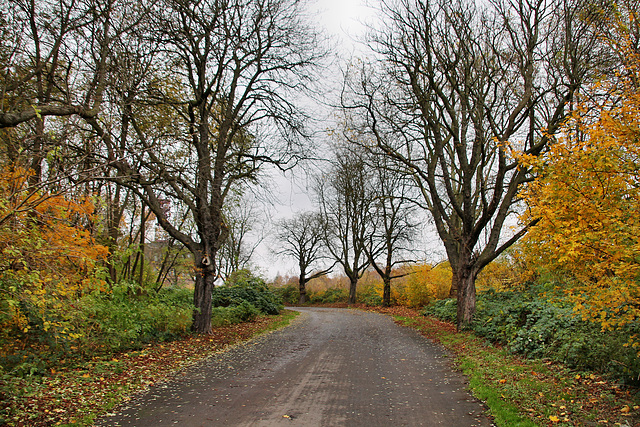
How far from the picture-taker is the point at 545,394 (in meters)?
5.04

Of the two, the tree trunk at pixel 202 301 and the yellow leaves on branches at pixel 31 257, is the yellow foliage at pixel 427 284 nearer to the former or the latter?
the tree trunk at pixel 202 301

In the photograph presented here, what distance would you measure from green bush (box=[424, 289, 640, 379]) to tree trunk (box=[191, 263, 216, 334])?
787cm

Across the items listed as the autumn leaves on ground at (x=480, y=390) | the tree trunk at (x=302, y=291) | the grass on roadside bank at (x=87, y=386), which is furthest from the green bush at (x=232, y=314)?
the tree trunk at (x=302, y=291)

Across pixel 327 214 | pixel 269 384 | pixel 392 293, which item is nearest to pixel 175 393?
pixel 269 384

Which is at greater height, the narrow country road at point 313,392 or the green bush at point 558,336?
the green bush at point 558,336

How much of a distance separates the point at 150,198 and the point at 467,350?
904 centimetres

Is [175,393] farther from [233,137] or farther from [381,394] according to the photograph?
[233,137]

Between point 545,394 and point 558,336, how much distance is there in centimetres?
213

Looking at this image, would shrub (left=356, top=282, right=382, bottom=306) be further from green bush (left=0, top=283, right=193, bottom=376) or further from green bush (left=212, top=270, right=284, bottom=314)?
green bush (left=0, top=283, right=193, bottom=376)

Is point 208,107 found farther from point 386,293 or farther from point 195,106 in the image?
point 386,293

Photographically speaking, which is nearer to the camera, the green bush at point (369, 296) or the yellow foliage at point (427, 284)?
the yellow foliage at point (427, 284)

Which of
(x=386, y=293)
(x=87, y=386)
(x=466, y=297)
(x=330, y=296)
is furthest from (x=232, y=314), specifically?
(x=330, y=296)

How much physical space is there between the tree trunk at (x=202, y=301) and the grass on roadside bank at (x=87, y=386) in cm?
205

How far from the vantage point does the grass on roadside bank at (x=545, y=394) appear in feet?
13.9
